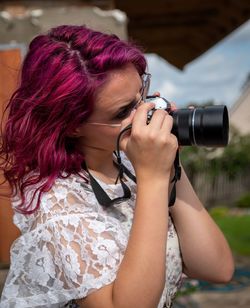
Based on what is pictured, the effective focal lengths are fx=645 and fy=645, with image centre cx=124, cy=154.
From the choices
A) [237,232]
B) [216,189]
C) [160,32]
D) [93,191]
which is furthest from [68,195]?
[216,189]

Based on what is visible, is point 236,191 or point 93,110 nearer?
point 93,110

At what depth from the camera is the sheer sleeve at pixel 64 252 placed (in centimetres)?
124

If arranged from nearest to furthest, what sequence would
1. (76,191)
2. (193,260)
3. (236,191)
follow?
(76,191), (193,260), (236,191)

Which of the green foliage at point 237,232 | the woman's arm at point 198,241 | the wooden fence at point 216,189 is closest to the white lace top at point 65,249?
the woman's arm at point 198,241

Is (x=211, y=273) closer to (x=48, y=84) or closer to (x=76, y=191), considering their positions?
(x=76, y=191)

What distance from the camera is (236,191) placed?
56.6 ft

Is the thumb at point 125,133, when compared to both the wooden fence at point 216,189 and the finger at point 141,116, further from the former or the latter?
the wooden fence at point 216,189

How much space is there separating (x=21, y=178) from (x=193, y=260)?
1.44 ft

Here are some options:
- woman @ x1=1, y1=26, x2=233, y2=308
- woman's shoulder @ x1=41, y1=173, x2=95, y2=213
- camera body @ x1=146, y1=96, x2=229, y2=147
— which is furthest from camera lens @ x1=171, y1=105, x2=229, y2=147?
woman's shoulder @ x1=41, y1=173, x2=95, y2=213

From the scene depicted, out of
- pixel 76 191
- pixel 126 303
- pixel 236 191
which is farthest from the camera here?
pixel 236 191

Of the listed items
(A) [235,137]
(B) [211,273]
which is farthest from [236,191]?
(B) [211,273]

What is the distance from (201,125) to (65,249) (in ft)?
1.33

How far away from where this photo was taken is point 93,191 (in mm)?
1411

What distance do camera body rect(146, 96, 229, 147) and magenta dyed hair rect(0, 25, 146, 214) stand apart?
0.14 m
